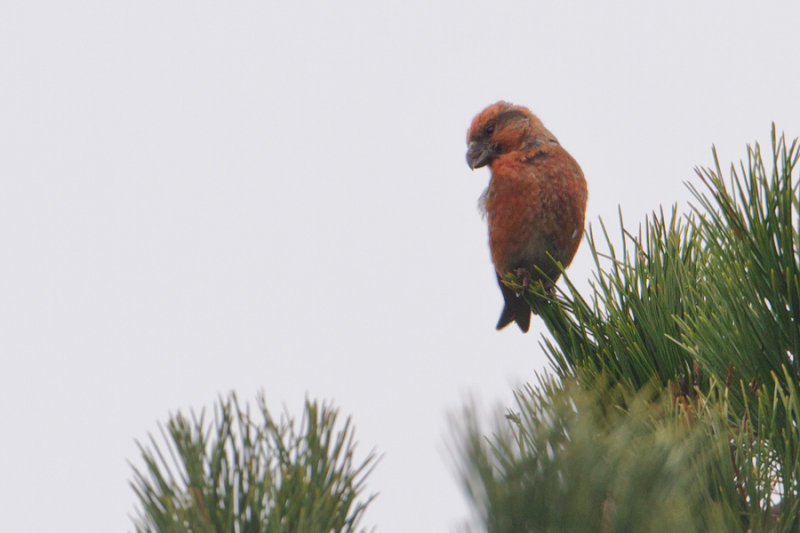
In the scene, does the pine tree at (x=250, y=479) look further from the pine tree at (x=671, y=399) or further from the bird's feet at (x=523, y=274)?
the bird's feet at (x=523, y=274)

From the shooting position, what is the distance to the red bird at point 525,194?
8.63 ft

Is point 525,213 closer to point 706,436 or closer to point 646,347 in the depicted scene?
point 646,347

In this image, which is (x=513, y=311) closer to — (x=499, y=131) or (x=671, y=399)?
(x=499, y=131)

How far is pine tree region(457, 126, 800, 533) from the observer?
2.16 feet

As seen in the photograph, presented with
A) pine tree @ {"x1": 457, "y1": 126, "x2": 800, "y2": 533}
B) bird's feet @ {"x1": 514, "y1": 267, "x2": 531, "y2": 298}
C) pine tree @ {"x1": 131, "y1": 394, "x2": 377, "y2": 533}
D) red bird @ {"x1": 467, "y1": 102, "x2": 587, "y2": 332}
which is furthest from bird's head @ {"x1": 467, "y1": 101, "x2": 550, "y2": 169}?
pine tree @ {"x1": 131, "y1": 394, "x2": 377, "y2": 533}

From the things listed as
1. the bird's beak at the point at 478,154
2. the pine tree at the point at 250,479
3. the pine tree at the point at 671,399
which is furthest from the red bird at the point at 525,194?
the pine tree at the point at 250,479

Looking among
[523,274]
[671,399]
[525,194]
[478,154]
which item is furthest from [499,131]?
[671,399]

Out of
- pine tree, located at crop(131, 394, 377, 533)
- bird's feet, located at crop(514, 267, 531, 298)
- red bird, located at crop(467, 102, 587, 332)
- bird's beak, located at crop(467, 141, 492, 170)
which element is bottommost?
pine tree, located at crop(131, 394, 377, 533)

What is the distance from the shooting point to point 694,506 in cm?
84

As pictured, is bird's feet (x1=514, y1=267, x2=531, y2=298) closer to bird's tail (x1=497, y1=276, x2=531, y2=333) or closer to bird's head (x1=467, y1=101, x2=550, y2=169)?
bird's tail (x1=497, y1=276, x2=531, y2=333)

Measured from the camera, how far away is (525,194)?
8.65 ft

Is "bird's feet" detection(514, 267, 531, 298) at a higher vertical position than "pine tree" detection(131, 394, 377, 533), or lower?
higher

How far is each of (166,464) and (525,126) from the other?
7.26ft

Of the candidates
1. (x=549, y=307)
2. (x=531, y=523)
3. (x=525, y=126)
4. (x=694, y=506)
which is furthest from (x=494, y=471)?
(x=525, y=126)
